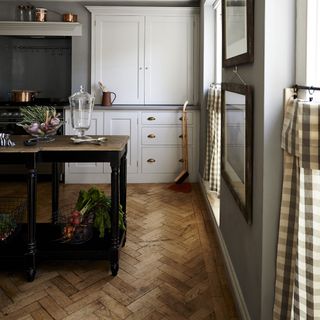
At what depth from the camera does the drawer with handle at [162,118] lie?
488 cm

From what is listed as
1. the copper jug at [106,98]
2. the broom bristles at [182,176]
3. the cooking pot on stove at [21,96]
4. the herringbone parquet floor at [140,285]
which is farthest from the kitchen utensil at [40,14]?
the herringbone parquet floor at [140,285]

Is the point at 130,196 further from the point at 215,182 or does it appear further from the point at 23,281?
the point at 23,281

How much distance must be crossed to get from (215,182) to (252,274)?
81.6 inches

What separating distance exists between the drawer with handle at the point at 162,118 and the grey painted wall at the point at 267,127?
3224 millimetres

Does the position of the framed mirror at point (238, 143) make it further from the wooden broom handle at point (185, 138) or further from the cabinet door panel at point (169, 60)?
the cabinet door panel at point (169, 60)

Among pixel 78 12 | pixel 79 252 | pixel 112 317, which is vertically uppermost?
pixel 78 12

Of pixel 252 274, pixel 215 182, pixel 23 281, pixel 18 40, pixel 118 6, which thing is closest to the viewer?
pixel 252 274

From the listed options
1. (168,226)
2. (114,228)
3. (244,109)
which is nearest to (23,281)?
(114,228)

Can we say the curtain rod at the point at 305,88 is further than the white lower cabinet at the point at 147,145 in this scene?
No

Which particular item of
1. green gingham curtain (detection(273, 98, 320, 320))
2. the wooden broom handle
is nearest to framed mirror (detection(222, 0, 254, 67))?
green gingham curtain (detection(273, 98, 320, 320))

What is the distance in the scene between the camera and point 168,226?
3332 millimetres

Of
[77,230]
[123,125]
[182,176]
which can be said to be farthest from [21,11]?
[77,230]

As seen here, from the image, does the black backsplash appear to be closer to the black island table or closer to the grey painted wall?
the black island table

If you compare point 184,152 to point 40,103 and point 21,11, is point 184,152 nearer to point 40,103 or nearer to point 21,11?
point 40,103
